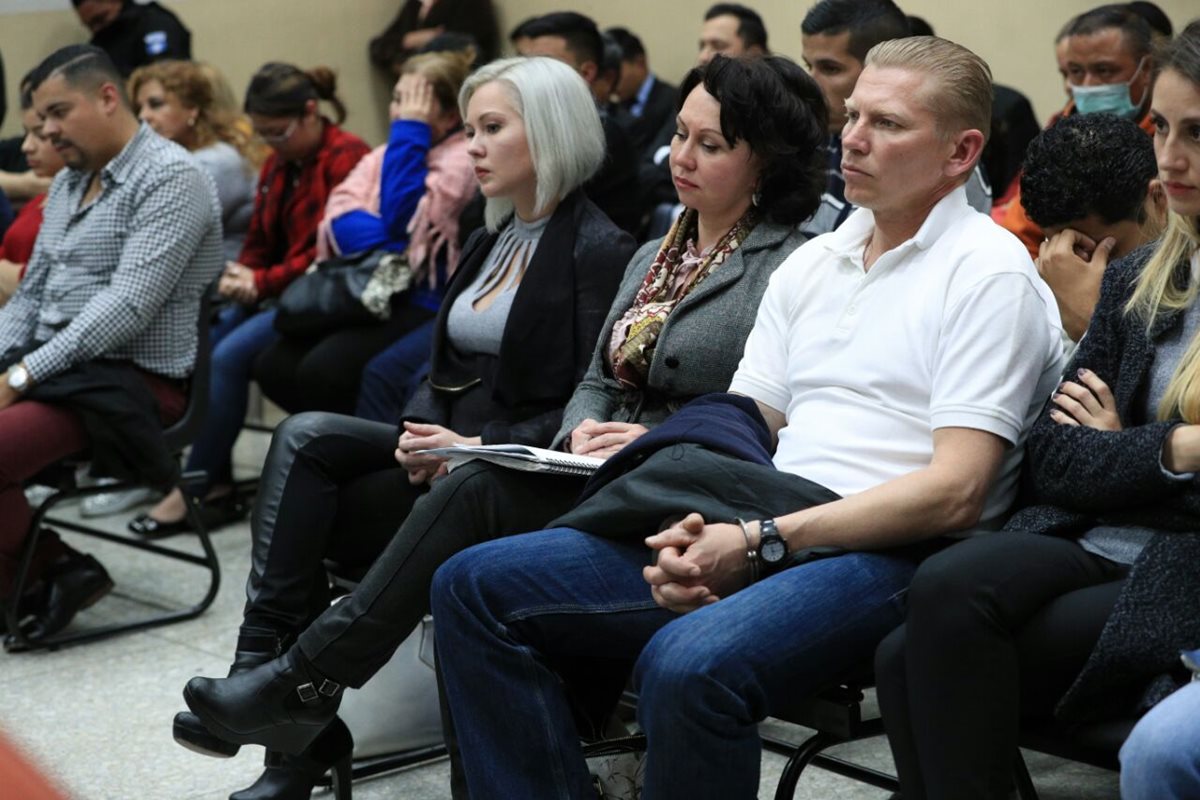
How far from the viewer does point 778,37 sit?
629cm

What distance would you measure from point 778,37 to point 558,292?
3628 millimetres

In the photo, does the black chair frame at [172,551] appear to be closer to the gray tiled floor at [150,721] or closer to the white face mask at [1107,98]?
the gray tiled floor at [150,721]

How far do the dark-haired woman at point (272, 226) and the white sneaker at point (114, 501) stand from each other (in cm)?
24

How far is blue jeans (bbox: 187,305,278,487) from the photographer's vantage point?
5145 millimetres

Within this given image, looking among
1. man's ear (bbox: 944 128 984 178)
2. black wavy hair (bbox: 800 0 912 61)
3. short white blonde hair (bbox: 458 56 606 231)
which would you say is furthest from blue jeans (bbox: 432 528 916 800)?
black wavy hair (bbox: 800 0 912 61)

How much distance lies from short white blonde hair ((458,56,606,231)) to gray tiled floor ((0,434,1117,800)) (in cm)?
121

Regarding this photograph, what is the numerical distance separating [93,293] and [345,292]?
0.70 m

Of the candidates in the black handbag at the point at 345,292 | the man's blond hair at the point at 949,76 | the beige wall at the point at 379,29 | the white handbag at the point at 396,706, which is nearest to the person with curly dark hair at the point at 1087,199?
the man's blond hair at the point at 949,76

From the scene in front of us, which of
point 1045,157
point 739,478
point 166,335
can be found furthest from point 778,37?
point 739,478

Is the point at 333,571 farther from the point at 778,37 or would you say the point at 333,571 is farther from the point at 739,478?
the point at 778,37

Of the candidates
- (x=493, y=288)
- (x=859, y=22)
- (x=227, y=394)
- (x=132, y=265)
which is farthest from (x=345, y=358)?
(x=859, y=22)

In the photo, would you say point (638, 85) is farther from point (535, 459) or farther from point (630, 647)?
point (630, 647)

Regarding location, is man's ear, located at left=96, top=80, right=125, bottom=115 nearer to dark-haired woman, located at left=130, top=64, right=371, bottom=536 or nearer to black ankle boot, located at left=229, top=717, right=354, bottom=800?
dark-haired woman, located at left=130, top=64, right=371, bottom=536

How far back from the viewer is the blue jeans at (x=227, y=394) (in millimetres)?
5145
